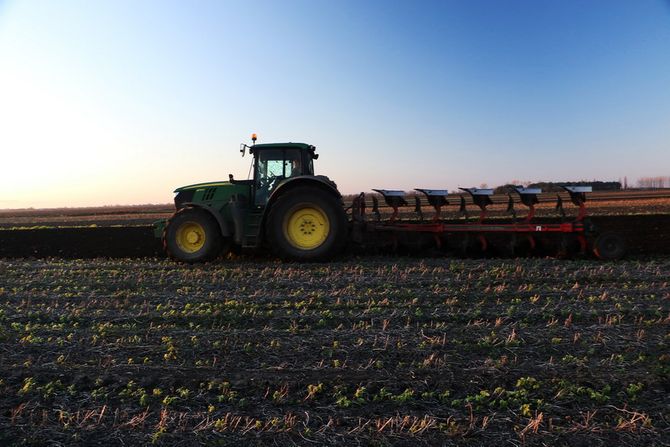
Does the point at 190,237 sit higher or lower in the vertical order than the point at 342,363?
higher

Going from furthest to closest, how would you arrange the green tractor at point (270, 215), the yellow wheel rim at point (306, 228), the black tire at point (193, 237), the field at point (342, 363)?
the black tire at point (193, 237) → the yellow wheel rim at point (306, 228) → the green tractor at point (270, 215) → the field at point (342, 363)

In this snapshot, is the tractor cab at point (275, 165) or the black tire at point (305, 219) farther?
the tractor cab at point (275, 165)

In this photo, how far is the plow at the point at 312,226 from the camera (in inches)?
331

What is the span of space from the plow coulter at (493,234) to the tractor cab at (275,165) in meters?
1.42

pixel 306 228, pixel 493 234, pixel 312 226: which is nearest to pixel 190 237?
pixel 306 228

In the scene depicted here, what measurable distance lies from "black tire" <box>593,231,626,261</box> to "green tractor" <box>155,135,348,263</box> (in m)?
4.79

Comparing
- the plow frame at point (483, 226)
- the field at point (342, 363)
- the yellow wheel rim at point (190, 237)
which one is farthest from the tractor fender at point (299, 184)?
the field at point (342, 363)

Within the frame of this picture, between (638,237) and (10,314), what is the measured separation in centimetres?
1218

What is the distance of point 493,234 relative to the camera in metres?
8.77

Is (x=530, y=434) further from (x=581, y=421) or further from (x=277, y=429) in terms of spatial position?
(x=277, y=429)

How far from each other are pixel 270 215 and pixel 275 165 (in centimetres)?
112

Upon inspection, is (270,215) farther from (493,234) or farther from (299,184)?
(493,234)

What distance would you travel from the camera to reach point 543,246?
28.8 ft

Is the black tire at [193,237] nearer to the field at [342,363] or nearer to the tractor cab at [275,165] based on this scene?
the tractor cab at [275,165]
